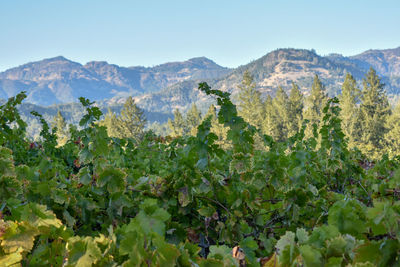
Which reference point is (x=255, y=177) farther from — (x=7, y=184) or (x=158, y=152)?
(x=158, y=152)

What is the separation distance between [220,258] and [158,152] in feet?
16.7

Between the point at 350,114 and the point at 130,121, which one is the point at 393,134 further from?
the point at 130,121

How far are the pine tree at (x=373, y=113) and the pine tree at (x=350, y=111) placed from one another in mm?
960

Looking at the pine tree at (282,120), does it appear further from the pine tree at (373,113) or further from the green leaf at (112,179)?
the green leaf at (112,179)

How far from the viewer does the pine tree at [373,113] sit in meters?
44.2

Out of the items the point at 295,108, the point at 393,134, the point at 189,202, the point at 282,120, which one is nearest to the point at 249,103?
the point at 282,120

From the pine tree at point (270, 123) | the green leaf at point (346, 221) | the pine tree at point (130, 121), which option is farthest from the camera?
the pine tree at point (130, 121)

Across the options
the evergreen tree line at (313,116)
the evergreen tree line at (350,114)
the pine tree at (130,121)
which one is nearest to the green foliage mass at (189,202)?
the evergreen tree line at (313,116)

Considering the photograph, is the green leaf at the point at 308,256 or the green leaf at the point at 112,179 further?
the green leaf at the point at 112,179

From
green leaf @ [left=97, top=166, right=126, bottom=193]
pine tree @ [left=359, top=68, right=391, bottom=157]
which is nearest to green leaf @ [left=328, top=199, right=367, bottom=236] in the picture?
green leaf @ [left=97, top=166, right=126, bottom=193]

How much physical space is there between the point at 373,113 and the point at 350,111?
9.81ft

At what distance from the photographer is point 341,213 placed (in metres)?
1.27

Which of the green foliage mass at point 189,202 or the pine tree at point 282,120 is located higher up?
the green foliage mass at point 189,202

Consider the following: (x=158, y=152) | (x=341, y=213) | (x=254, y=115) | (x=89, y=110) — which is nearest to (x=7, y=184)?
(x=89, y=110)
